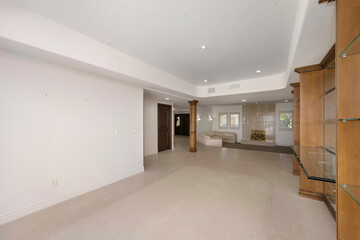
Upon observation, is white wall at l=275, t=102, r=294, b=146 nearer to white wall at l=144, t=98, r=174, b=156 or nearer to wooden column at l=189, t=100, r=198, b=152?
wooden column at l=189, t=100, r=198, b=152

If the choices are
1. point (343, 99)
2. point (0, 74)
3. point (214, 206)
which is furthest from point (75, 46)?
point (214, 206)

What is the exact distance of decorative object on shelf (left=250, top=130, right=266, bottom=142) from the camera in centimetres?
872

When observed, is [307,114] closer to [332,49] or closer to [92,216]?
[332,49]

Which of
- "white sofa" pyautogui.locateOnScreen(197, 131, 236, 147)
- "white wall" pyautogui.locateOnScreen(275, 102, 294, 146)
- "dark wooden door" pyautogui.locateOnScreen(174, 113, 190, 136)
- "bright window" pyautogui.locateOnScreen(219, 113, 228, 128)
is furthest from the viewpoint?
"dark wooden door" pyautogui.locateOnScreen(174, 113, 190, 136)

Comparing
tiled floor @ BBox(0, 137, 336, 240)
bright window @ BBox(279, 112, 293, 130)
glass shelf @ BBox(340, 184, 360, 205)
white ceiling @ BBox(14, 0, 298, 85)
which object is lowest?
tiled floor @ BBox(0, 137, 336, 240)

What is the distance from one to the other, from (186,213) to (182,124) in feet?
34.7

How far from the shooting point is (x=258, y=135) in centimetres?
886

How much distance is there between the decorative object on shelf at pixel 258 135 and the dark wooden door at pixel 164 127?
566 cm

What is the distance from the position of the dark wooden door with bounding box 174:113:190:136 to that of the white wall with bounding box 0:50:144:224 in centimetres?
917

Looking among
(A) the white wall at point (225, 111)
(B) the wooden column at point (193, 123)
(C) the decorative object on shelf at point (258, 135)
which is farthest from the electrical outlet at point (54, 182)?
(C) the decorative object on shelf at point (258, 135)

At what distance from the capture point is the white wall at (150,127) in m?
5.80

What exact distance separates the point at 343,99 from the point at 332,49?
1532 millimetres

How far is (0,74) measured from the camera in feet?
6.52

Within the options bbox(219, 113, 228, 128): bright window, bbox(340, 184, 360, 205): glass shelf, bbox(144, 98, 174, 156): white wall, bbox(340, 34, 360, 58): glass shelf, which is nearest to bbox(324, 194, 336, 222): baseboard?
bbox(340, 184, 360, 205): glass shelf
